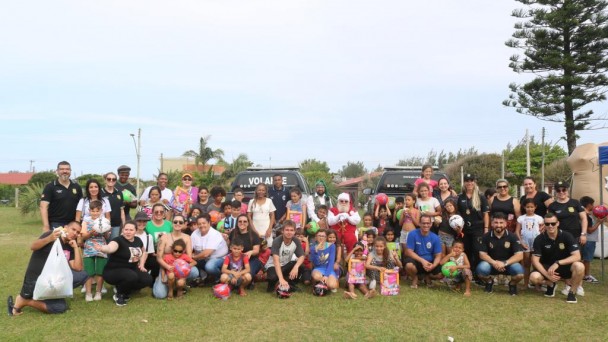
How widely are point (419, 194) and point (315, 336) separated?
3.62 m

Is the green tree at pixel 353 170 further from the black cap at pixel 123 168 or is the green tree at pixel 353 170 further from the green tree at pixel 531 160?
the black cap at pixel 123 168

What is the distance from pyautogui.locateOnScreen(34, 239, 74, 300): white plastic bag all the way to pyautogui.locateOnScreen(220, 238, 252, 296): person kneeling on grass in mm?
2012

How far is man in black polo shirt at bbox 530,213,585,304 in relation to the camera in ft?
21.6

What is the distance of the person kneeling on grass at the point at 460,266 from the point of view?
6.88 meters

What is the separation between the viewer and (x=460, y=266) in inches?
272

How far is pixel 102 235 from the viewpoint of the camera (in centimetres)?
668

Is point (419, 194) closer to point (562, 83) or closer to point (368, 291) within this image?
point (368, 291)

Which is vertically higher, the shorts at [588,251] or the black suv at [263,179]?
the black suv at [263,179]

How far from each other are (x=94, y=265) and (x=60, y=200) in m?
1.08

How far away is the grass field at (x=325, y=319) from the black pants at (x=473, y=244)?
20.0 inches

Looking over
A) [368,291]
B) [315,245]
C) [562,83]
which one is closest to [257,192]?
[315,245]

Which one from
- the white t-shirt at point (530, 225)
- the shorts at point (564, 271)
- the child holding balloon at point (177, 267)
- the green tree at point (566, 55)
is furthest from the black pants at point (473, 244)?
the green tree at point (566, 55)

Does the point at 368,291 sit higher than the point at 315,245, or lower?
lower

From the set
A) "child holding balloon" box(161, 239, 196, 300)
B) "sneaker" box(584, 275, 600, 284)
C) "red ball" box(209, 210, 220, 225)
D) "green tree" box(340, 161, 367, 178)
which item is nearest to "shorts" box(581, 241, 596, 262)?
"sneaker" box(584, 275, 600, 284)
